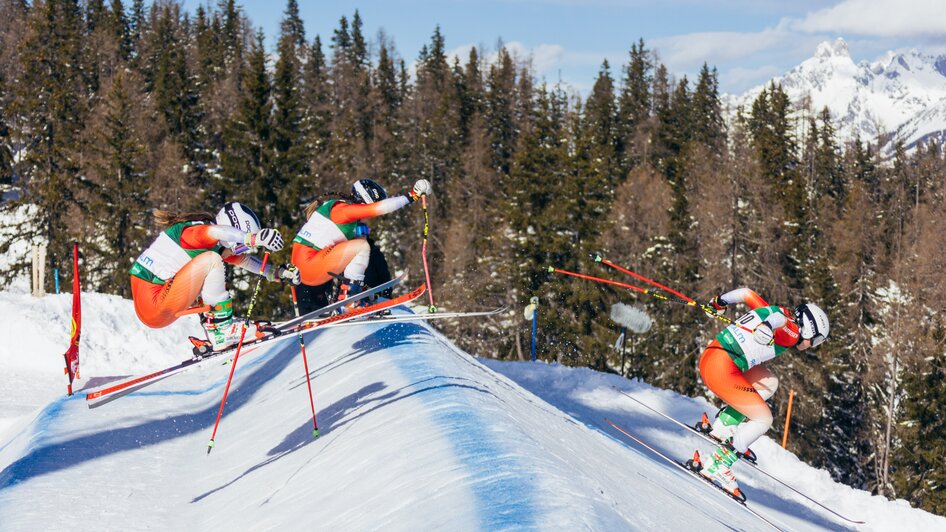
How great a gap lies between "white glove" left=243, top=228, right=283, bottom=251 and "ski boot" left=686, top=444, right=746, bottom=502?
5009 mm

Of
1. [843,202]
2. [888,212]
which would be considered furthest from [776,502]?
[843,202]

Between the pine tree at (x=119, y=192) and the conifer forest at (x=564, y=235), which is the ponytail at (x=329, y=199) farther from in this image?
the pine tree at (x=119, y=192)

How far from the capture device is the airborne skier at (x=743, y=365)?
26.5 feet

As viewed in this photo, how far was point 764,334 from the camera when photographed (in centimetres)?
781

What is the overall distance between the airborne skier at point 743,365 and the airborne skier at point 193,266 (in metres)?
4.74

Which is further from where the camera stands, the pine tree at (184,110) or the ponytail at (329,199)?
the pine tree at (184,110)

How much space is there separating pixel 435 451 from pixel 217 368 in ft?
23.1

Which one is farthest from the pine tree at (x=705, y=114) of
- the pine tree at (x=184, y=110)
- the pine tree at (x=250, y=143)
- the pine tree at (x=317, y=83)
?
the pine tree at (x=250, y=143)

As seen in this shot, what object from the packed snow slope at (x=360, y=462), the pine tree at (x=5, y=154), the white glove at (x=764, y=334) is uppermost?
the pine tree at (x=5, y=154)

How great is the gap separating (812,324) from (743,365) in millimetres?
816

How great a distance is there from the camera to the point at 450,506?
3926 millimetres

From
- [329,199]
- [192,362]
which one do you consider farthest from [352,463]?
[329,199]

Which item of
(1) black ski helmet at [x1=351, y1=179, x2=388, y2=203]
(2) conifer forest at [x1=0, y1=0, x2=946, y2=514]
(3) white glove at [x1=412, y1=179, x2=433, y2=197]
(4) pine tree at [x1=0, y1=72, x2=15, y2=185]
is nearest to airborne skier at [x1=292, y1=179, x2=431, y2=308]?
(1) black ski helmet at [x1=351, y1=179, x2=388, y2=203]

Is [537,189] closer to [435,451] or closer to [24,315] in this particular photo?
[24,315]
